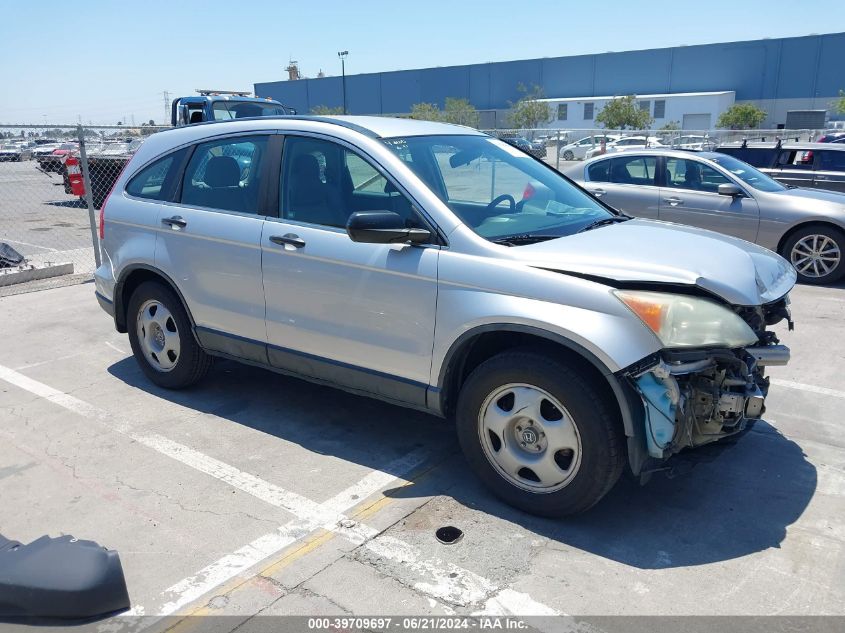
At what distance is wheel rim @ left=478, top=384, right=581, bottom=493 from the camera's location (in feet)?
11.3

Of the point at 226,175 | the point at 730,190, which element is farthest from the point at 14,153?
the point at 226,175

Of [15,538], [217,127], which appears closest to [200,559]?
[15,538]

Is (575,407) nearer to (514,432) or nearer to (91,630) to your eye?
(514,432)

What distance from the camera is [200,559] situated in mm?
3334

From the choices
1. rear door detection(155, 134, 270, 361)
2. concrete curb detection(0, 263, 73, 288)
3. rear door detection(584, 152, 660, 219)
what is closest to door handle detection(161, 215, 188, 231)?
rear door detection(155, 134, 270, 361)

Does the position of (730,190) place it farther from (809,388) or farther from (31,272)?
(31,272)

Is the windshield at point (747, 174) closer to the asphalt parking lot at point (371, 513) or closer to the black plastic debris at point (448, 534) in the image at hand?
the asphalt parking lot at point (371, 513)

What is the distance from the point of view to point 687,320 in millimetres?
3262

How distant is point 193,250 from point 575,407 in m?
2.84

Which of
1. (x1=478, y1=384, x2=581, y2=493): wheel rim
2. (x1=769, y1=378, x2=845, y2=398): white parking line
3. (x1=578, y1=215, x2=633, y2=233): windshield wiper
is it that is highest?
(x1=578, y1=215, x2=633, y2=233): windshield wiper

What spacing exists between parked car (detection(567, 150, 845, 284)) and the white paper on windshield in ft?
15.6

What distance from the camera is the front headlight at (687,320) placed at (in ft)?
10.5

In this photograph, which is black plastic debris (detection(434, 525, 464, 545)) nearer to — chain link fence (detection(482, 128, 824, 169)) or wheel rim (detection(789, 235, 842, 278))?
chain link fence (detection(482, 128, 824, 169))

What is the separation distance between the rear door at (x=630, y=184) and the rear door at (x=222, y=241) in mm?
6369
